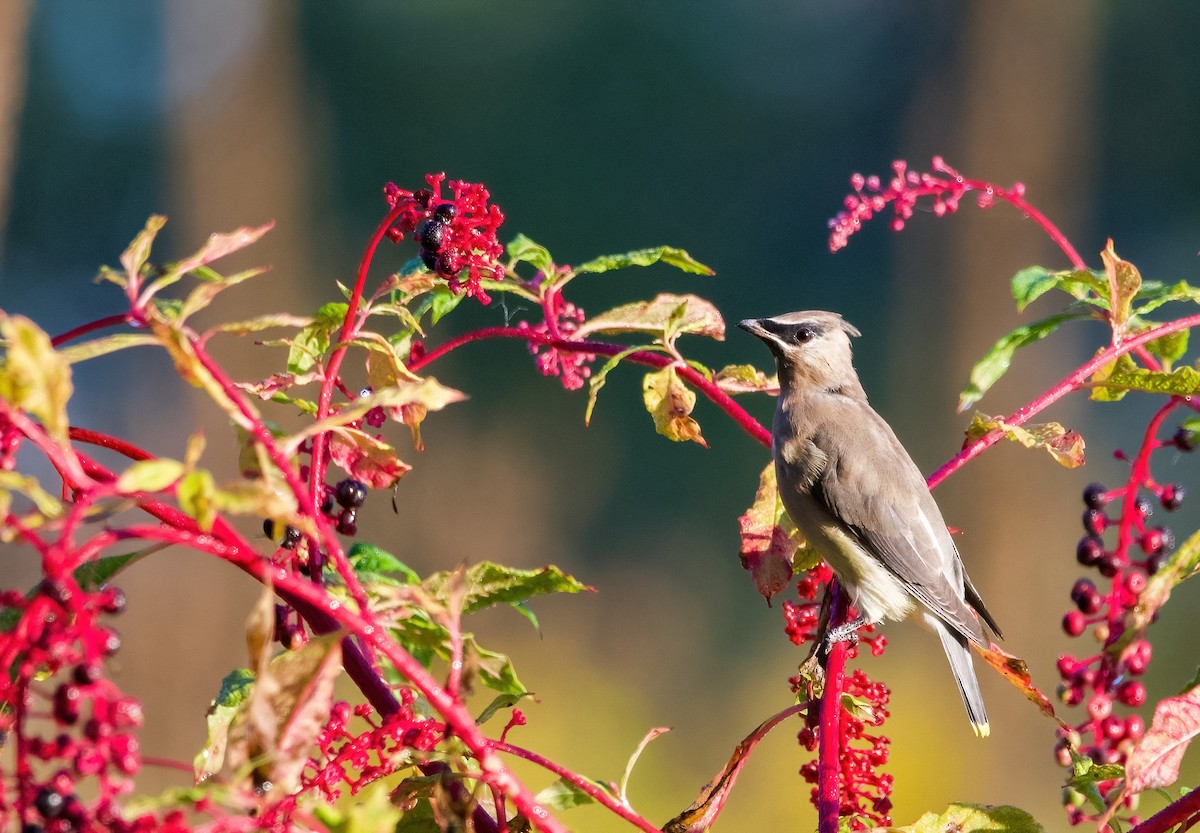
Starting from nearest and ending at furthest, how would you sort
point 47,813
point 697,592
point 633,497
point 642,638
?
point 47,813
point 642,638
point 697,592
point 633,497

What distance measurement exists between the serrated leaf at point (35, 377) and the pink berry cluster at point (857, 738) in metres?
1.02

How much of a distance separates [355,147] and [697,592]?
23.3ft

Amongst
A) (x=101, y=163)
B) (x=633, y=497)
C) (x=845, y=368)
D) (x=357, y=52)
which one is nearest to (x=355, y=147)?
(x=357, y=52)

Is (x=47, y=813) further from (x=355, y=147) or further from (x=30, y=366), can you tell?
(x=355, y=147)

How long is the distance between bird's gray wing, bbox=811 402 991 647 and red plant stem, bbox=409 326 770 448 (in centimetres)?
159

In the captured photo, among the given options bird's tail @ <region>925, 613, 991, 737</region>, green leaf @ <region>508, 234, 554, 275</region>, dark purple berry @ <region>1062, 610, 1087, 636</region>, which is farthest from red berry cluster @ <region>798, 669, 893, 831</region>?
bird's tail @ <region>925, 613, 991, 737</region>

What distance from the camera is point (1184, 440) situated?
5.84 feet

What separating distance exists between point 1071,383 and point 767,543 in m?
0.50

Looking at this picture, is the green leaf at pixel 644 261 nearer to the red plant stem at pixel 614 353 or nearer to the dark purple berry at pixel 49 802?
the red plant stem at pixel 614 353

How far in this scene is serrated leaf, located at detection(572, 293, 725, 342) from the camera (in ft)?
6.34

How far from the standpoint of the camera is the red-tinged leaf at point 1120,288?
1795mm

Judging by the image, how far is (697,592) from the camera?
37.3 ft

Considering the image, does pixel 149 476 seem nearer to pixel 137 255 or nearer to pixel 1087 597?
pixel 137 255

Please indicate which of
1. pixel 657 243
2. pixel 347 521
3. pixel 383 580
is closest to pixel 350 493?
pixel 347 521
